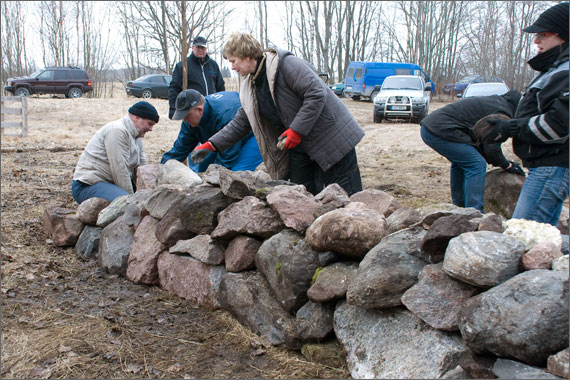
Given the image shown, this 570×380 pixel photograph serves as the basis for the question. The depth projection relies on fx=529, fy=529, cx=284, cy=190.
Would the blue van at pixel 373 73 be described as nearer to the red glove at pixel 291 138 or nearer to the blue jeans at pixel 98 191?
the blue jeans at pixel 98 191

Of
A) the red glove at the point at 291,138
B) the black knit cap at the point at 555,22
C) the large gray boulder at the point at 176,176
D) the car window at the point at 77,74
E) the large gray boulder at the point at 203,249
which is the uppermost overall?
the car window at the point at 77,74

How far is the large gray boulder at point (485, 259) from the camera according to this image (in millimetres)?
2055

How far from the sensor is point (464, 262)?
6.86 ft

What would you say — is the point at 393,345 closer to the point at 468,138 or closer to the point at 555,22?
the point at 555,22

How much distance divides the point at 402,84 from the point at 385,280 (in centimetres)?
1641

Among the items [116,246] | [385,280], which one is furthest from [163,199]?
[385,280]

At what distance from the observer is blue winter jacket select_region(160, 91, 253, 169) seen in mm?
4793

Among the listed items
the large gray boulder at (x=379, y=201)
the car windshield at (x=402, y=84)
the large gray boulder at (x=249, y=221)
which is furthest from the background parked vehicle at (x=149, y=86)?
the large gray boulder at (x=379, y=201)

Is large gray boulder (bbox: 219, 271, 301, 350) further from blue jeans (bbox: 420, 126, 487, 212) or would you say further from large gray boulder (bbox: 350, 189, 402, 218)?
blue jeans (bbox: 420, 126, 487, 212)

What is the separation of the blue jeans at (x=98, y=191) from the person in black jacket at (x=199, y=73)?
5.45 ft

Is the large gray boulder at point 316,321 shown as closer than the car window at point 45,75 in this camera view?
Yes

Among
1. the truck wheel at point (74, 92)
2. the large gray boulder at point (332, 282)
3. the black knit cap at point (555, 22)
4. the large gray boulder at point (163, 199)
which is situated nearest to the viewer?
the large gray boulder at point (332, 282)

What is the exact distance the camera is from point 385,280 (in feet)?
7.65

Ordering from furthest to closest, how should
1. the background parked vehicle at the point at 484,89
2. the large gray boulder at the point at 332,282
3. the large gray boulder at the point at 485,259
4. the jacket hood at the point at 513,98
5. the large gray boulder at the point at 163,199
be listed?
1. the background parked vehicle at the point at 484,89
2. the jacket hood at the point at 513,98
3. the large gray boulder at the point at 163,199
4. the large gray boulder at the point at 332,282
5. the large gray boulder at the point at 485,259
